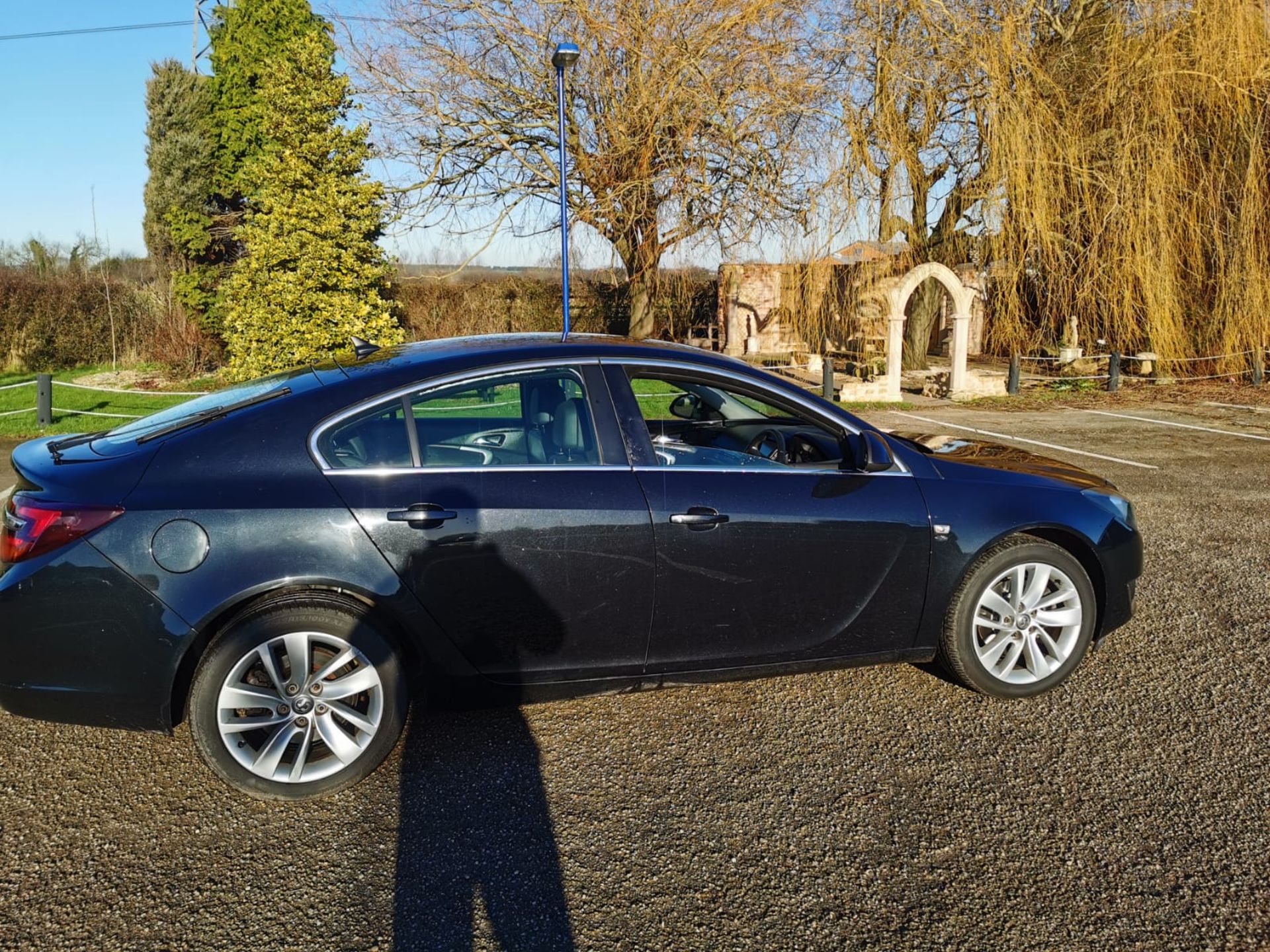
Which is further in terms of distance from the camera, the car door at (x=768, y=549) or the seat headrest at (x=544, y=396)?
the seat headrest at (x=544, y=396)

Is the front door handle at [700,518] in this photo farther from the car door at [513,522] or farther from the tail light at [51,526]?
the tail light at [51,526]

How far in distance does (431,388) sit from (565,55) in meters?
12.8

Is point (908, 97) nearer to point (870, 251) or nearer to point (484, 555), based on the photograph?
point (870, 251)

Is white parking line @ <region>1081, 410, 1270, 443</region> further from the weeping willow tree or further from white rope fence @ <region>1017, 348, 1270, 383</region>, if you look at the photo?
the weeping willow tree

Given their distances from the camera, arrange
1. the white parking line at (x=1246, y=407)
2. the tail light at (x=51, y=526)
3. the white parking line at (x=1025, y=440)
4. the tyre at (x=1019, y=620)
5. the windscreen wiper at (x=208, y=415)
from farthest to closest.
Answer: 1. the white parking line at (x=1246, y=407)
2. the white parking line at (x=1025, y=440)
3. the tyre at (x=1019, y=620)
4. the windscreen wiper at (x=208, y=415)
5. the tail light at (x=51, y=526)

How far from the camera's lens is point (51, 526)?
307cm

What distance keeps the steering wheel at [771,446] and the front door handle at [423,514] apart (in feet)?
4.39

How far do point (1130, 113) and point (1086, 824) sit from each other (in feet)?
55.8

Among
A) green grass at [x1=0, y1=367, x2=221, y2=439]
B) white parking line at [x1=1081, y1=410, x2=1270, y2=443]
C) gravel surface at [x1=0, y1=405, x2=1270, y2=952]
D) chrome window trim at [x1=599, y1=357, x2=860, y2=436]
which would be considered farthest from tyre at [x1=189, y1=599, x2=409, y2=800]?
white parking line at [x1=1081, y1=410, x2=1270, y2=443]

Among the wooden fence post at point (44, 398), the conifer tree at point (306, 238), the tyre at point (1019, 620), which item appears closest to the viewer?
the tyre at point (1019, 620)

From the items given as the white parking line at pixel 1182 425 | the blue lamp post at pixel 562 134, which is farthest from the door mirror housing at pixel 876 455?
the white parking line at pixel 1182 425

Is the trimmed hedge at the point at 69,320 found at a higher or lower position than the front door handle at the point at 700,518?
higher

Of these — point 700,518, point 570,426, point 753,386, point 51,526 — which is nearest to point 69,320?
point 51,526

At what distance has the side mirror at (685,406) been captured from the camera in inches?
177
